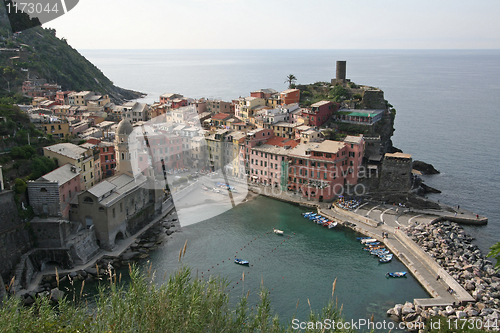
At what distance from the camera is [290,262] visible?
26812mm

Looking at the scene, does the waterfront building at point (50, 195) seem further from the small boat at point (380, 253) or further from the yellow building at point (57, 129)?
the small boat at point (380, 253)

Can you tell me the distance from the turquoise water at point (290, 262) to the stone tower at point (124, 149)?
21.9 feet

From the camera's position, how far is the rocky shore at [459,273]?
67.6 ft

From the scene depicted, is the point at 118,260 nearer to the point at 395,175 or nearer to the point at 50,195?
the point at 50,195

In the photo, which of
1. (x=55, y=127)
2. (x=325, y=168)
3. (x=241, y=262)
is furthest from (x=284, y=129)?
(x=55, y=127)

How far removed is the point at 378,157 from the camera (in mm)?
40281

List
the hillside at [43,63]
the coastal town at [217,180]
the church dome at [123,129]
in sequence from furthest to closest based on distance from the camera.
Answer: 1. the hillside at [43,63]
2. the church dome at [123,129]
3. the coastal town at [217,180]

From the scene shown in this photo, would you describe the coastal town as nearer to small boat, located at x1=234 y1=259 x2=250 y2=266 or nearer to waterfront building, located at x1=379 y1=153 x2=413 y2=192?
waterfront building, located at x1=379 y1=153 x2=413 y2=192

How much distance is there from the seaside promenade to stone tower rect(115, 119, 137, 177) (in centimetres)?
1261

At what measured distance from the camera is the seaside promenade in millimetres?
22622

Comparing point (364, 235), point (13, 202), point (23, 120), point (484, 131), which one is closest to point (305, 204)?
point (364, 235)

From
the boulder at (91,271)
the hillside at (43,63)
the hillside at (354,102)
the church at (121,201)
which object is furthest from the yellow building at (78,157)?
the hillside at (43,63)

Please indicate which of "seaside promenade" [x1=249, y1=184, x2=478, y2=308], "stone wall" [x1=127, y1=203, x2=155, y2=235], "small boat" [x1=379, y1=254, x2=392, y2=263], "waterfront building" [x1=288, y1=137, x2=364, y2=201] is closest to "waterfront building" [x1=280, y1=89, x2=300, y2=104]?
"waterfront building" [x1=288, y1=137, x2=364, y2=201]

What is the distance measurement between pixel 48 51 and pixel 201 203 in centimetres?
5465
